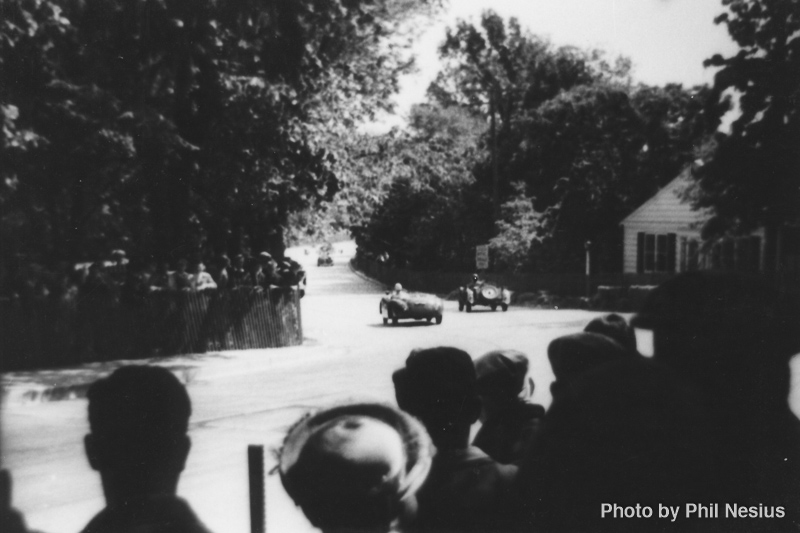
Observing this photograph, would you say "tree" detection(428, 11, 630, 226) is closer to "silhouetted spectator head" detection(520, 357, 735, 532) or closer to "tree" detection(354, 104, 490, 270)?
"tree" detection(354, 104, 490, 270)

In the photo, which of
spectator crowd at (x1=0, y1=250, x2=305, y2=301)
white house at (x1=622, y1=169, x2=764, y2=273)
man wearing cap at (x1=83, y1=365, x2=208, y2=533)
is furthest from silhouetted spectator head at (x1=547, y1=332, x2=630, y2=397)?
spectator crowd at (x1=0, y1=250, x2=305, y2=301)

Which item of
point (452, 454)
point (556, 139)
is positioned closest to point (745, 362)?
point (452, 454)

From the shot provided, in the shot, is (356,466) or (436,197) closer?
(356,466)

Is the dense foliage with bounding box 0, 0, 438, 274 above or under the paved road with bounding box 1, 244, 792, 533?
above

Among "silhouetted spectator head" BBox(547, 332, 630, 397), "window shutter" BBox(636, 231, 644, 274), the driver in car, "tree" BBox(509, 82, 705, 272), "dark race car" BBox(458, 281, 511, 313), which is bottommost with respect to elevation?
"silhouetted spectator head" BBox(547, 332, 630, 397)

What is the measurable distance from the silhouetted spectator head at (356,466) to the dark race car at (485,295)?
0.94 m

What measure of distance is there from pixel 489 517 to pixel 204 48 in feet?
5.04

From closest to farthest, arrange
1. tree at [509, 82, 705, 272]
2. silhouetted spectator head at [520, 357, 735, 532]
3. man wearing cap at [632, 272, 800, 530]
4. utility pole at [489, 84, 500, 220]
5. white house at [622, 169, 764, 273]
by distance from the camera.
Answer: silhouetted spectator head at [520, 357, 735, 532] < man wearing cap at [632, 272, 800, 530] < white house at [622, 169, 764, 273] < tree at [509, 82, 705, 272] < utility pole at [489, 84, 500, 220]

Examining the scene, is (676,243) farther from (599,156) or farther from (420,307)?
(420,307)

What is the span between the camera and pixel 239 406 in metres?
4.50

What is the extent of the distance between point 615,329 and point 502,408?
281 mm

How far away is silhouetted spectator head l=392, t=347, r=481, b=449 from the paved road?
10cm

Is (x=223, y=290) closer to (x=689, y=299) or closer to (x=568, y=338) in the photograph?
Answer: (x=568, y=338)

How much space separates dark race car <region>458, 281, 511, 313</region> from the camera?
6.79ft
